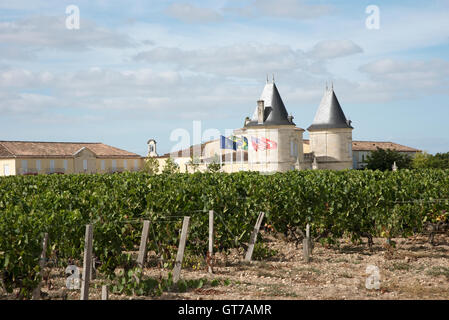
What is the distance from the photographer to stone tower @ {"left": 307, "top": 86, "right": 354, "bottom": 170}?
50.7 meters

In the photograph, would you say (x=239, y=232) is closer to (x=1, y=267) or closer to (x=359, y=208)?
(x=359, y=208)

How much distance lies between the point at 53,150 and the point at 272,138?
2189 centimetres

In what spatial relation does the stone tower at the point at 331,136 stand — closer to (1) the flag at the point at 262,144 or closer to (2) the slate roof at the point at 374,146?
(1) the flag at the point at 262,144

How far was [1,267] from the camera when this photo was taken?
6.52 meters

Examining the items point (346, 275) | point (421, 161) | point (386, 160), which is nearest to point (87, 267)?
point (346, 275)

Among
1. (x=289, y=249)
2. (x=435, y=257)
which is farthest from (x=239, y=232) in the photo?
(x=435, y=257)

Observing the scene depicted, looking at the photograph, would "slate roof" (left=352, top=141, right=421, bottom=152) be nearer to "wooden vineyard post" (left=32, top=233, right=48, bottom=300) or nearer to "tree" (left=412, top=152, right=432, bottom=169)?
"tree" (left=412, top=152, right=432, bottom=169)

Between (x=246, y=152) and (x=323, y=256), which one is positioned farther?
(x=246, y=152)

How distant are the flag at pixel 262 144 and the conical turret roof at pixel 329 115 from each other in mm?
5951

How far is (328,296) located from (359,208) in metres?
4.62

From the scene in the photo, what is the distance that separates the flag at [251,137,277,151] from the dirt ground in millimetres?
35881

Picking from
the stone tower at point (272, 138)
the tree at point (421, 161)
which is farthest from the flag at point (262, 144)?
the tree at point (421, 161)

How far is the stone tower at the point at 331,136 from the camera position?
50.7 metres
